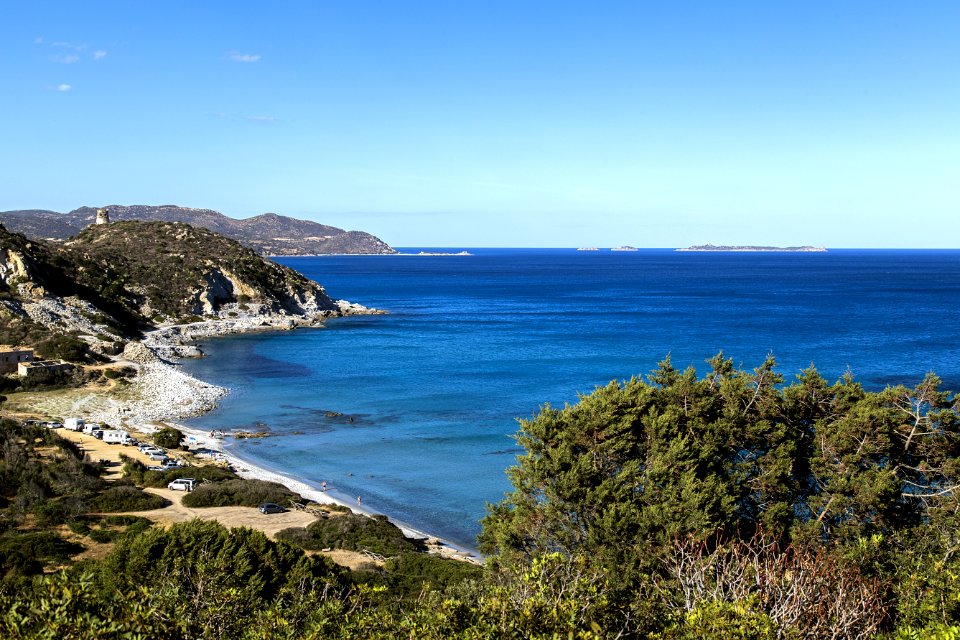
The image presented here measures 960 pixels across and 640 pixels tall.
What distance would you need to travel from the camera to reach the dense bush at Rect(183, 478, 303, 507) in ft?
87.0

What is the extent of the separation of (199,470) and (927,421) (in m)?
26.9

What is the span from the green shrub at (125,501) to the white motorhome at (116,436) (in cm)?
980

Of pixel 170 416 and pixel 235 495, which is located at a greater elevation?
pixel 235 495

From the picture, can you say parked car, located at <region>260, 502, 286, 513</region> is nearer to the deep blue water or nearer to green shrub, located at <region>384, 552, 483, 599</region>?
the deep blue water

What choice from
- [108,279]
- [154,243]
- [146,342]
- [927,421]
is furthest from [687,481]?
[154,243]

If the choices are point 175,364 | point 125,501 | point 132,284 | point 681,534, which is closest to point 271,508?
point 125,501

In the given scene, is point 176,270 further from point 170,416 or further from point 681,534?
point 681,534

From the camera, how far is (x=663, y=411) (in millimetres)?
19250

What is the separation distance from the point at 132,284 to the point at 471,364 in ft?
154

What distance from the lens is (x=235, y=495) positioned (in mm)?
27250

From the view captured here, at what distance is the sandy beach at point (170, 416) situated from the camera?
82.8 feet

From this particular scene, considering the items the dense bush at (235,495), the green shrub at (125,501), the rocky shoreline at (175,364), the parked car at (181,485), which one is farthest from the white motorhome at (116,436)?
the green shrub at (125,501)

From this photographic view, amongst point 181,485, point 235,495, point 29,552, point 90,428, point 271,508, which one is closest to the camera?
point 29,552

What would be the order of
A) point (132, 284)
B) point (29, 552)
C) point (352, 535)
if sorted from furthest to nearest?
1. point (132, 284)
2. point (352, 535)
3. point (29, 552)
